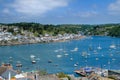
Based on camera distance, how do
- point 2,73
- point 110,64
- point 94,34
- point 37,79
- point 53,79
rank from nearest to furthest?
point 37,79 → point 53,79 → point 2,73 → point 110,64 → point 94,34

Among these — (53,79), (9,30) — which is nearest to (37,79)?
(53,79)

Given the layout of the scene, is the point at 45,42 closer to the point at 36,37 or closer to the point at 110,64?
the point at 36,37

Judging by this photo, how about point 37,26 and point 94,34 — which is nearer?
point 37,26

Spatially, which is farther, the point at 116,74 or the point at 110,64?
the point at 110,64

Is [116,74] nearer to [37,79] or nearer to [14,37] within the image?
[37,79]

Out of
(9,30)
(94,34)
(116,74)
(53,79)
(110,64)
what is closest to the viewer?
(53,79)

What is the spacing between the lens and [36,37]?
119 meters

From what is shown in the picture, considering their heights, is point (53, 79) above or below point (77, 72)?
above

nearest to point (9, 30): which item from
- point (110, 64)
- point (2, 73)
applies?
point (110, 64)

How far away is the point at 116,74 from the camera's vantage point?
3409 centimetres

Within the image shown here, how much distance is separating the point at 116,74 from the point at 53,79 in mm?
15624

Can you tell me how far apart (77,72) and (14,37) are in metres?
74.5

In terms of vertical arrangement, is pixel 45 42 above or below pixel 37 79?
below

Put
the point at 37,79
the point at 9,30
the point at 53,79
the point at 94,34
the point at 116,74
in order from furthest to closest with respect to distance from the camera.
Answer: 1. the point at 94,34
2. the point at 9,30
3. the point at 116,74
4. the point at 53,79
5. the point at 37,79
